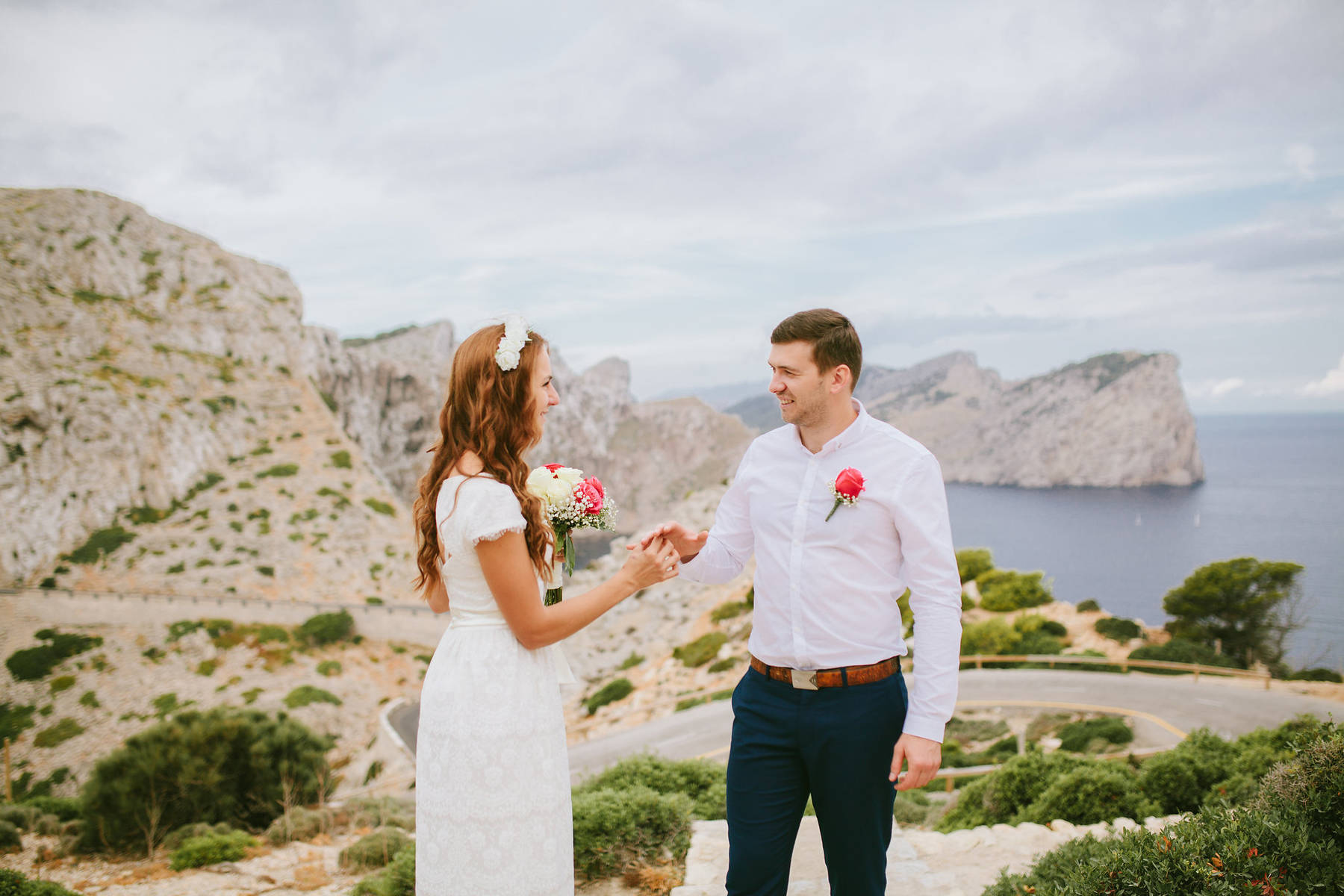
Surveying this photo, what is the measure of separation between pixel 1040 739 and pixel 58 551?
50085mm

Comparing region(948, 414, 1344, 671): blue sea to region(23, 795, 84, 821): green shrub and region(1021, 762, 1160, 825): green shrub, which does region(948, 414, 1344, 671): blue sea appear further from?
region(23, 795, 84, 821): green shrub

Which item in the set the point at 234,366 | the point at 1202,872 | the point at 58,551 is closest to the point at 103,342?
the point at 234,366

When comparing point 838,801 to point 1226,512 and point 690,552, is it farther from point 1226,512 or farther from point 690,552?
point 1226,512

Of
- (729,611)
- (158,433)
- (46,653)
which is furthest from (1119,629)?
(158,433)

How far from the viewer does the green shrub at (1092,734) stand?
50.3ft

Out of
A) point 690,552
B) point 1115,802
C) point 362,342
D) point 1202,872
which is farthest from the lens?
point 362,342

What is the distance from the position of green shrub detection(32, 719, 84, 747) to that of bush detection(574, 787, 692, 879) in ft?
114

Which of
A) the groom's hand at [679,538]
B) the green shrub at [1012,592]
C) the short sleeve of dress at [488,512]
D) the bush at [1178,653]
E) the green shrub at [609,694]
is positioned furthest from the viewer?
the green shrub at [1012,592]

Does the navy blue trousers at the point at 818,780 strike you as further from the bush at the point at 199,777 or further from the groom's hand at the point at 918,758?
the bush at the point at 199,777

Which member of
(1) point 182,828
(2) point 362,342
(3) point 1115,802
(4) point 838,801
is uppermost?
(2) point 362,342

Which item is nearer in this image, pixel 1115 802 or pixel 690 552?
pixel 690 552

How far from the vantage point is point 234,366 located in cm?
5409

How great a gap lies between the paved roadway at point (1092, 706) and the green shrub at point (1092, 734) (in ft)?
1.35

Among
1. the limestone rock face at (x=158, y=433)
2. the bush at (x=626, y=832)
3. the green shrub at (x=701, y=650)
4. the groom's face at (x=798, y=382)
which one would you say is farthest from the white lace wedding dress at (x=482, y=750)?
the limestone rock face at (x=158, y=433)
